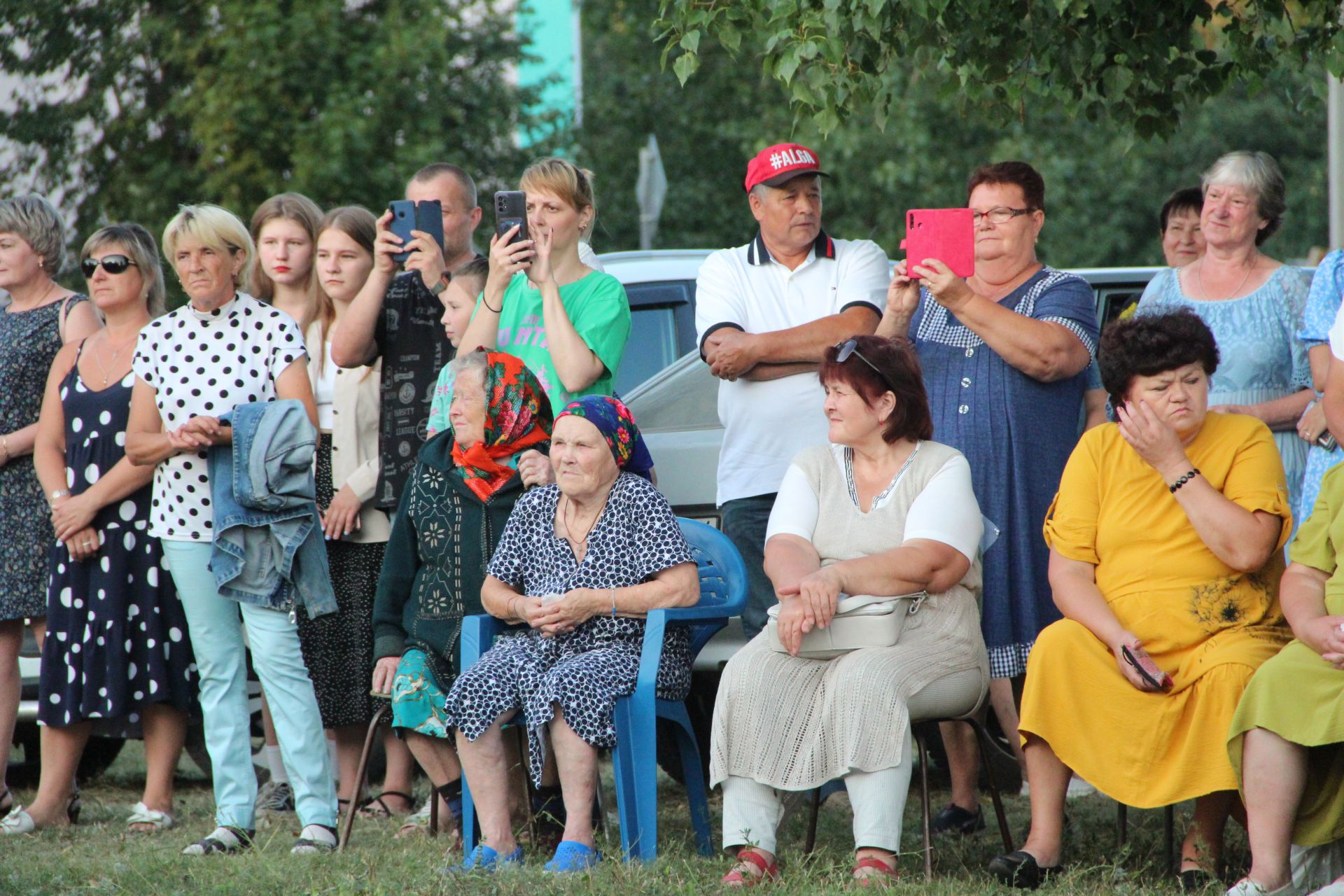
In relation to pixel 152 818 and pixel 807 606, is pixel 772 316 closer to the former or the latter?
pixel 807 606

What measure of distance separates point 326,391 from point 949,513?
8.57 ft

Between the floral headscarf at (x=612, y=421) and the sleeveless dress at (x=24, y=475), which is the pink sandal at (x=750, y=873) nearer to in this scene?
the floral headscarf at (x=612, y=421)

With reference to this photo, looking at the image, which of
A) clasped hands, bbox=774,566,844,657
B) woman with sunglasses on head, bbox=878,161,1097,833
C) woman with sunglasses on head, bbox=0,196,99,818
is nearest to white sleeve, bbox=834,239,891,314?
woman with sunglasses on head, bbox=878,161,1097,833

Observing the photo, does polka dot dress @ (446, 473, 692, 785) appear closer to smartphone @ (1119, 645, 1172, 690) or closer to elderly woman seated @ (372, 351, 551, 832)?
elderly woman seated @ (372, 351, 551, 832)

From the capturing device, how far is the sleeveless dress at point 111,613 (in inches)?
223

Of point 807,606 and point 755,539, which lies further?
point 755,539

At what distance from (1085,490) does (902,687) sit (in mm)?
802

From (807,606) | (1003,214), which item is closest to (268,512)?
(807,606)

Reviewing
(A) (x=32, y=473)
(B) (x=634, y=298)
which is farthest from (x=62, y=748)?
(B) (x=634, y=298)

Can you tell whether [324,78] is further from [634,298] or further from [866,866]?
[866,866]

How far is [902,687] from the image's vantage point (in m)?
4.36

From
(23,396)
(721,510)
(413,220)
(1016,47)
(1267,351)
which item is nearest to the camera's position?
(1267,351)

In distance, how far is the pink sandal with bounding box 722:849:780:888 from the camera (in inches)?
167

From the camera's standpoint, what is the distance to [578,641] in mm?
→ 4824
